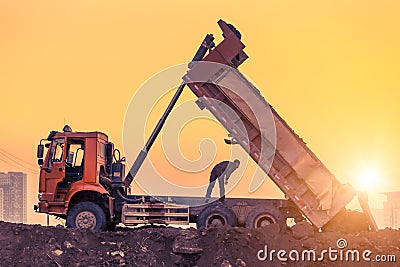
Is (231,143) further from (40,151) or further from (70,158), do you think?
(40,151)

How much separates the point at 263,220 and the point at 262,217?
11 centimetres

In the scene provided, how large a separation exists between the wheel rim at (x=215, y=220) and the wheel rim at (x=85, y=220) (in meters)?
3.60

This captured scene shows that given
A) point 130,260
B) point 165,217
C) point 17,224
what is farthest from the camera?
point 165,217

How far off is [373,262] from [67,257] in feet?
27.7

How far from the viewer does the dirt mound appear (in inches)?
730

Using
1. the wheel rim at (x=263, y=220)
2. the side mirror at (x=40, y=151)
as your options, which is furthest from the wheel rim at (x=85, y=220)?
the wheel rim at (x=263, y=220)

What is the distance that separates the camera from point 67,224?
20234 millimetres

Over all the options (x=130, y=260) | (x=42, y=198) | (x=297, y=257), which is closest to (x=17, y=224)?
(x=42, y=198)

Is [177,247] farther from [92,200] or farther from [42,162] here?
[42,162]

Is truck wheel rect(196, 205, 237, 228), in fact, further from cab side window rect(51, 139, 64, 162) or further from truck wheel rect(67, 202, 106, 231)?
cab side window rect(51, 139, 64, 162)

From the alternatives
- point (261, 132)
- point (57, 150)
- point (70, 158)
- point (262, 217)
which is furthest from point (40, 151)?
point (262, 217)

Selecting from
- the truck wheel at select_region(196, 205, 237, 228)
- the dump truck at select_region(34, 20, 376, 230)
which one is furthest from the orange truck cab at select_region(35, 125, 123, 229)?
the truck wheel at select_region(196, 205, 237, 228)

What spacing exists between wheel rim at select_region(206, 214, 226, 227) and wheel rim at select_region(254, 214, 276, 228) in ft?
3.35

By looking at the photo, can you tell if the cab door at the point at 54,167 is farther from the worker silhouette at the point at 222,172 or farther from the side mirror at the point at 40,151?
the worker silhouette at the point at 222,172
